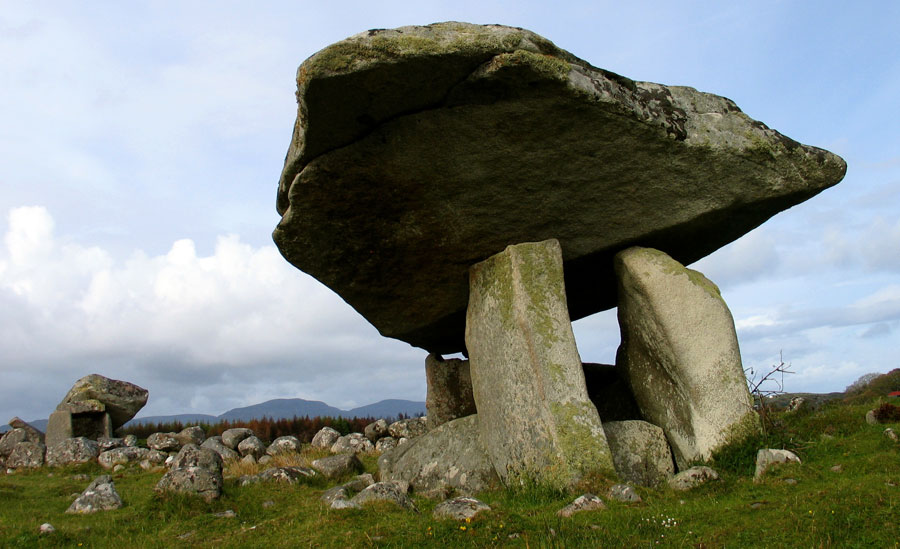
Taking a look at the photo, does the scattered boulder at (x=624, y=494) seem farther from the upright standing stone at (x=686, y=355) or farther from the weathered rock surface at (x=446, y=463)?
the weathered rock surface at (x=446, y=463)

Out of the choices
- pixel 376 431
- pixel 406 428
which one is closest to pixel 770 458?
pixel 406 428

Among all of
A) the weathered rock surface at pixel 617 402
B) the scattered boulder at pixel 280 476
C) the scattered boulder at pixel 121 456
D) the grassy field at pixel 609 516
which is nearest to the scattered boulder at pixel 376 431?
the scattered boulder at pixel 121 456

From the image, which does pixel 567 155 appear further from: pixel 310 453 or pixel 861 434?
pixel 310 453

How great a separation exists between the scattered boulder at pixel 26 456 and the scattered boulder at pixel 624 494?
1511 centimetres

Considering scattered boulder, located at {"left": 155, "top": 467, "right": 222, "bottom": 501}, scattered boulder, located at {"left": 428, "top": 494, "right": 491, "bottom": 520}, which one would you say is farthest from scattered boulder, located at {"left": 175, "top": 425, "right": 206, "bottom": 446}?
scattered boulder, located at {"left": 428, "top": 494, "right": 491, "bottom": 520}

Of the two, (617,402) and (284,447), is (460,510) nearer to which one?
(617,402)

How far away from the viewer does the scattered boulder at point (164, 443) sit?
62.9ft

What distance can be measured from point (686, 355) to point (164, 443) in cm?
1583

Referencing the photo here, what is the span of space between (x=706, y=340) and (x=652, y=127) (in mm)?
2699

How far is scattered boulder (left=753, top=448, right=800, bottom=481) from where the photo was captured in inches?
277

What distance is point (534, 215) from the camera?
339 inches

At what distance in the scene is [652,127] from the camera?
24.9 feet

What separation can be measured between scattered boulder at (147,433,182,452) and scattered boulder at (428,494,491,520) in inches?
601

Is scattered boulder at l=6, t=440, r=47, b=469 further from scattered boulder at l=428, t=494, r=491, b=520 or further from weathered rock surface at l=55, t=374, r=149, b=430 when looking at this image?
scattered boulder at l=428, t=494, r=491, b=520
